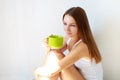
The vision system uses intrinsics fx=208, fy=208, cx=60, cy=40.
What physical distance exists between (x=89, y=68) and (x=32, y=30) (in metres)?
0.56

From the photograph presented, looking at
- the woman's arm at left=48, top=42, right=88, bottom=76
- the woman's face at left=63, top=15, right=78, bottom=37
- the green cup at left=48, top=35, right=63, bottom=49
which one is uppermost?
the woman's face at left=63, top=15, right=78, bottom=37

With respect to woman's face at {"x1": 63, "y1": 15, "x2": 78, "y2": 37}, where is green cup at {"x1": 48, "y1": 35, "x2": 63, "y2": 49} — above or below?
below

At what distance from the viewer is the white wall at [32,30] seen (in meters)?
1.49

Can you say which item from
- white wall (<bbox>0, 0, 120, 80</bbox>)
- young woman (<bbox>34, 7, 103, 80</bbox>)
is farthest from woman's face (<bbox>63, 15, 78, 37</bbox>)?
white wall (<bbox>0, 0, 120, 80</bbox>)

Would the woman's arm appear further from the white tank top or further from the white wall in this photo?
the white wall

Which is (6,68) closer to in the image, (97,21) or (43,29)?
(43,29)

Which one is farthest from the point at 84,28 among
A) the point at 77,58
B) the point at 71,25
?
the point at 77,58

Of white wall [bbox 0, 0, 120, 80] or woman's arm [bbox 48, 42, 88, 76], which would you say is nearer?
woman's arm [bbox 48, 42, 88, 76]

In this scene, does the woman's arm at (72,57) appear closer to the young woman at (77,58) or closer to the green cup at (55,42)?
the young woman at (77,58)

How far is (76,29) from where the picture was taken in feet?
4.10

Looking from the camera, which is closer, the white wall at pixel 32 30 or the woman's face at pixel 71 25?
the woman's face at pixel 71 25

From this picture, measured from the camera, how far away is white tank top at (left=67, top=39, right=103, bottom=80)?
1.25 m

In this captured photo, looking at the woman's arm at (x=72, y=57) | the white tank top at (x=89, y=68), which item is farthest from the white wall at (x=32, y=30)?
the woman's arm at (x=72, y=57)

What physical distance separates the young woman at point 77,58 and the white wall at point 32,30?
0.74ft
